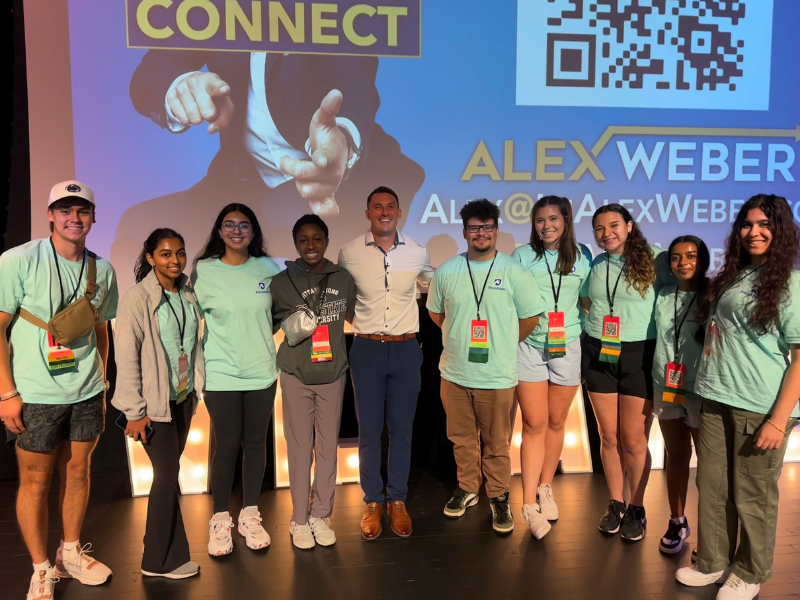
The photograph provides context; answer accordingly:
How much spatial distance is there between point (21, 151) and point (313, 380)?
308 centimetres

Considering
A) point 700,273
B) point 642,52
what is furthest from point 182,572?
point 642,52

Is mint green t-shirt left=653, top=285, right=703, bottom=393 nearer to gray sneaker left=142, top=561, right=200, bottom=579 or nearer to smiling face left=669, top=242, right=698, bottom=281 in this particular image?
smiling face left=669, top=242, right=698, bottom=281

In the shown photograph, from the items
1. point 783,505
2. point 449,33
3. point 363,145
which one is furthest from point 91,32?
point 783,505

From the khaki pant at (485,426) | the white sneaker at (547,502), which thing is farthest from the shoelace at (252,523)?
the white sneaker at (547,502)

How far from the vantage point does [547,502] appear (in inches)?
111

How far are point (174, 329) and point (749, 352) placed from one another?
2.14m

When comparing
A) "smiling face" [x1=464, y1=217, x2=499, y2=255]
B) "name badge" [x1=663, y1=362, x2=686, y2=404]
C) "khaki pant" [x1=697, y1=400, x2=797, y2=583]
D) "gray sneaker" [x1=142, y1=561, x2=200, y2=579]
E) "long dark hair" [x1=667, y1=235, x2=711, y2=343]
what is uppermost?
"smiling face" [x1=464, y1=217, x2=499, y2=255]

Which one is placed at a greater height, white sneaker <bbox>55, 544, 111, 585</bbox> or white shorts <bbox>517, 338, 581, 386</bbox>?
white shorts <bbox>517, 338, 581, 386</bbox>

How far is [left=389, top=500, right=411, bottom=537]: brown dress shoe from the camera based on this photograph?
2.68 m

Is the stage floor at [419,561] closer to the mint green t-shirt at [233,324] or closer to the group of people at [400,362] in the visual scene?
the group of people at [400,362]

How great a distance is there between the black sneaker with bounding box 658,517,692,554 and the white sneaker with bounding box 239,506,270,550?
1798mm

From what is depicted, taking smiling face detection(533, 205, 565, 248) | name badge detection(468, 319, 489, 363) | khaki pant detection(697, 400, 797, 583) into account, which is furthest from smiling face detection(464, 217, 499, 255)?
khaki pant detection(697, 400, 797, 583)

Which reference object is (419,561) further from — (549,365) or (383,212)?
(383,212)

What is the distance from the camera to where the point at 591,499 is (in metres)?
3.11
